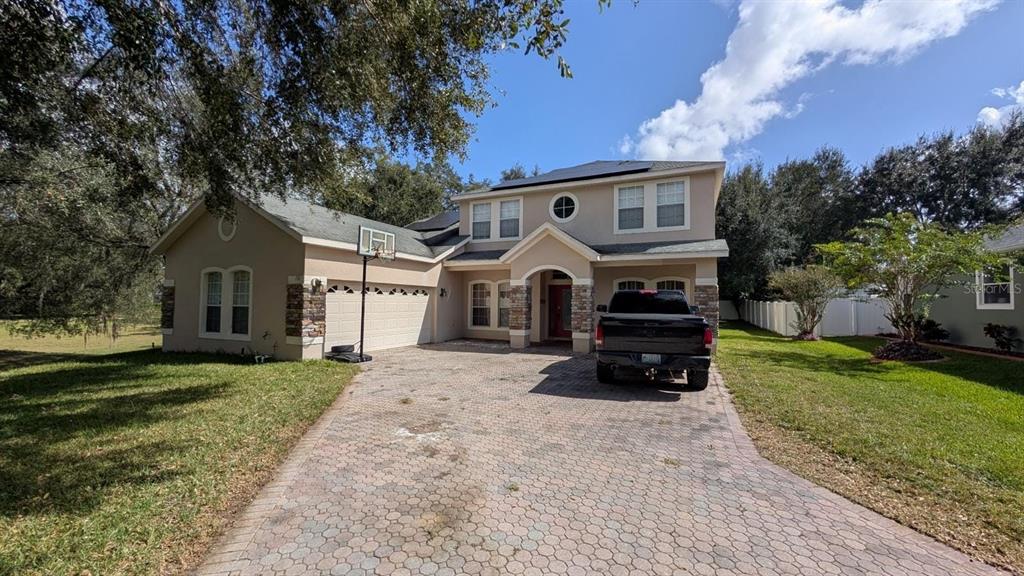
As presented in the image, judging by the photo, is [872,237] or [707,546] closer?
[707,546]

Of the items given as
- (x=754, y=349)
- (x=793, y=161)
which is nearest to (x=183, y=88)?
(x=754, y=349)

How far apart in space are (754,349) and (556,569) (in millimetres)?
13411

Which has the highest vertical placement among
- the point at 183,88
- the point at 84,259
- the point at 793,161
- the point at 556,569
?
the point at 793,161

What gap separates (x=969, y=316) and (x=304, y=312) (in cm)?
2011

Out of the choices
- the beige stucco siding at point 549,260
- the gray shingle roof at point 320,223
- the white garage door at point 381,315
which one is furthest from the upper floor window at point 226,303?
the beige stucco siding at point 549,260

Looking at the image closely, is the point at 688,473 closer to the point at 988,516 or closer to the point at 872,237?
the point at 988,516

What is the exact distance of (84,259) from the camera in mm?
15758

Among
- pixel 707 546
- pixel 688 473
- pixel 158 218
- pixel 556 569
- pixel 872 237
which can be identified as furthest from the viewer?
pixel 158 218

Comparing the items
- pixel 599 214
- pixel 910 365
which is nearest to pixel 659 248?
pixel 599 214

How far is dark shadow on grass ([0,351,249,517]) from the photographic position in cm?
392

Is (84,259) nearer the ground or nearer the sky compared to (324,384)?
nearer the sky

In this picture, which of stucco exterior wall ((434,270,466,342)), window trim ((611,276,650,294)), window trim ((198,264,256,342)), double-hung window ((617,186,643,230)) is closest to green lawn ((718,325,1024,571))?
window trim ((611,276,650,294))

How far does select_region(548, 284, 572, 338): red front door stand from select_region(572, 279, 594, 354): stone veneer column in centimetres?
283

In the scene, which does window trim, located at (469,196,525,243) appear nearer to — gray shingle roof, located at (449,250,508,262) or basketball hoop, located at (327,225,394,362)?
gray shingle roof, located at (449,250,508,262)
